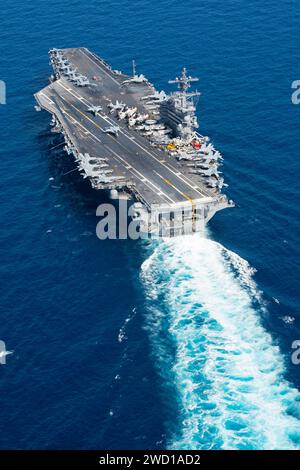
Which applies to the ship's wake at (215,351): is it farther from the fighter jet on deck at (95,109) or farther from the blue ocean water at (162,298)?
the fighter jet on deck at (95,109)

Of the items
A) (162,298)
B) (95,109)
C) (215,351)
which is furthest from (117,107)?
(215,351)

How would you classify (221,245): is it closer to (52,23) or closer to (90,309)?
(90,309)

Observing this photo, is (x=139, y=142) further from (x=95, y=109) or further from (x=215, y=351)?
(x=215, y=351)

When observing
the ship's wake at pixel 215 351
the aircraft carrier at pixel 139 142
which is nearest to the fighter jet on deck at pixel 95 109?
the aircraft carrier at pixel 139 142

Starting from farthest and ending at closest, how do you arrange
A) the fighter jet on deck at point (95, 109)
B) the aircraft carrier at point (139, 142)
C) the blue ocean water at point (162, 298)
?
the fighter jet on deck at point (95, 109)
the aircraft carrier at point (139, 142)
the blue ocean water at point (162, 298)

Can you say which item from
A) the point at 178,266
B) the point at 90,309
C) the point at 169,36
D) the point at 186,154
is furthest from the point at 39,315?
→ the point at 169,36

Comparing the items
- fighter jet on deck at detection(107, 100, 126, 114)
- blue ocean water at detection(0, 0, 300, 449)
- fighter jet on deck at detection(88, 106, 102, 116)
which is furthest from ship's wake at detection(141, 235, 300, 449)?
fighter jet on deck at detection(88, 106, 102, 116)

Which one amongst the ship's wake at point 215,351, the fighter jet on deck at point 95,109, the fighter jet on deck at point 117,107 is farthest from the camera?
the fighter jet on deck at point 95,109

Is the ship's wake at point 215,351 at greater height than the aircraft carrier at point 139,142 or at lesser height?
lesser

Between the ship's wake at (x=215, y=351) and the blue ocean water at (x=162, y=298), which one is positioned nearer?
the ship's wake at (x=215, y=351)
